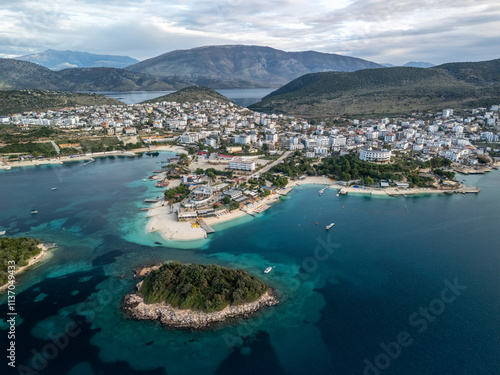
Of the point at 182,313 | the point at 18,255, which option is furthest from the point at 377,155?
the point at 18,255

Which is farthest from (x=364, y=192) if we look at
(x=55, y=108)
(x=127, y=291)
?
(x=55, y=108)

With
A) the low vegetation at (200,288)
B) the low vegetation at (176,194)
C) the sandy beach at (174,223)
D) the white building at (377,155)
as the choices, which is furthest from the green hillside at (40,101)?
the low vegetation at (200,288)

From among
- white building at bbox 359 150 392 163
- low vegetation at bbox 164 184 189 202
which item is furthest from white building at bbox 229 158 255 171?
white building at bbox 359 150 392 163

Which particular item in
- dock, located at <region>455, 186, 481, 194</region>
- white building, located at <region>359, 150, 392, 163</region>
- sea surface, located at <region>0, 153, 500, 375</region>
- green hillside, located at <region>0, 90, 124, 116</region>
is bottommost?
sea surface, located at <region>0, 153, 500, 375</region>

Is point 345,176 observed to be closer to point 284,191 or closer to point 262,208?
point 284,191

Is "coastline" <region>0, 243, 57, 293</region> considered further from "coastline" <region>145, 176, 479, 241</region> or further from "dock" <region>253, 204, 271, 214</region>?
"dock" <region>253, 204, 271, 214</region>
